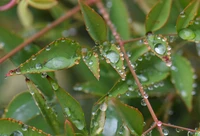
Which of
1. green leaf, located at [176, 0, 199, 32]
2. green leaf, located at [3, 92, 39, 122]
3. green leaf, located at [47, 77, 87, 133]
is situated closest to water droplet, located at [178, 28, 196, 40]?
green leaf, located at [176, 0, 199, 32]

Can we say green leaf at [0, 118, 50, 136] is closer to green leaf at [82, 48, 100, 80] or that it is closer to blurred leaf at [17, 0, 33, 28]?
green leaf at [82, 48, 100, 80]

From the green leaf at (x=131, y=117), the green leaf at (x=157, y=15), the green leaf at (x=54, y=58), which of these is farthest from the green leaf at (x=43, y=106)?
the green leaf at (x=157, y=15)

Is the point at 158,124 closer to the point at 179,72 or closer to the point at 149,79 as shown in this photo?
the point at 149,79

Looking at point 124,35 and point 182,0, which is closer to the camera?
point 182,0

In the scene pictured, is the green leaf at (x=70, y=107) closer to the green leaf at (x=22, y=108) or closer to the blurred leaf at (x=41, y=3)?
the green leaf at (x=22, y=108)

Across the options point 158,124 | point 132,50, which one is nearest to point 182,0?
point 132,50
